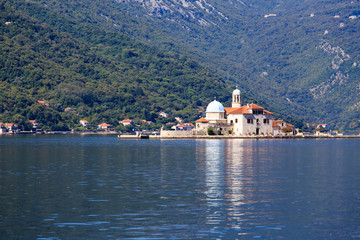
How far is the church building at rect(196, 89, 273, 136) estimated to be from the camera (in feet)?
541

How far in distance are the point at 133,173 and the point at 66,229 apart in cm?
2450

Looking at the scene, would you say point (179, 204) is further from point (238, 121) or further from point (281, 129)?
point (281, 129)

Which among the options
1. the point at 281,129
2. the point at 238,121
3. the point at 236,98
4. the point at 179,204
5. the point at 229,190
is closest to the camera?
the point at 179,204

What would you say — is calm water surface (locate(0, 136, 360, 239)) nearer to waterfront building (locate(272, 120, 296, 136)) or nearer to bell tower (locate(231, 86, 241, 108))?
waterfront building (locate(272, 120, 296, 136))

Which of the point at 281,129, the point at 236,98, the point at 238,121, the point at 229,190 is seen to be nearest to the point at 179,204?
the point at 229,190

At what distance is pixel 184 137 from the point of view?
543 ft

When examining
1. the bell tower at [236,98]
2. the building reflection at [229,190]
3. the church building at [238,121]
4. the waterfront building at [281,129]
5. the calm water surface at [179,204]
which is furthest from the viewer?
the bell tower at [236,98]

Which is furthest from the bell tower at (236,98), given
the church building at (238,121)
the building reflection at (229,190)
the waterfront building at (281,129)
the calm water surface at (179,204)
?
the calm water surface at (179,204)

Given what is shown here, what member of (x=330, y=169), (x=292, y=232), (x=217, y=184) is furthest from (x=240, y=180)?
(x=292, y=232)

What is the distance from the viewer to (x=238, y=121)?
6491 inches

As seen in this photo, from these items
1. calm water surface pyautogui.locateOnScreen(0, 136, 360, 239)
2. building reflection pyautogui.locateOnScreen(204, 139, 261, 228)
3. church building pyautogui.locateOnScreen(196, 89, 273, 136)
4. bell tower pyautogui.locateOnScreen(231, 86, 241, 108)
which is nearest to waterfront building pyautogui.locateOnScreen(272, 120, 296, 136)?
church building pyautogui.locateOnScreen(196, 89, 273, 136)

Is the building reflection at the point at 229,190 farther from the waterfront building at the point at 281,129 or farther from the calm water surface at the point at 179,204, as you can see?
the waterfront building at the point at 281,129

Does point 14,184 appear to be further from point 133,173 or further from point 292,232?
point 292,232

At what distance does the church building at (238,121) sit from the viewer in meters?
165
